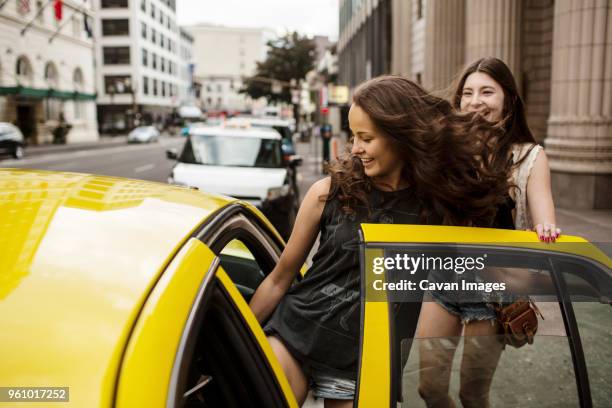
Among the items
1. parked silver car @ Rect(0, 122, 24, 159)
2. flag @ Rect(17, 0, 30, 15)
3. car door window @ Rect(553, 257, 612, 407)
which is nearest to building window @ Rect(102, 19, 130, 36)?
flag @ Rect(17, 0, 30, 15)

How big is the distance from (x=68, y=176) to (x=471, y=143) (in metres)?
1.37

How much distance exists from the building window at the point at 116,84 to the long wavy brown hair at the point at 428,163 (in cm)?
7426

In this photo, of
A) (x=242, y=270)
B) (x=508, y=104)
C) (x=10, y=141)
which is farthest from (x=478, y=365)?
(x=10, y=141)

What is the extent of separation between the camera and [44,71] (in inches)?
1827

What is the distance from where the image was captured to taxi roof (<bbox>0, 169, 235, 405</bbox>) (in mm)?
1070

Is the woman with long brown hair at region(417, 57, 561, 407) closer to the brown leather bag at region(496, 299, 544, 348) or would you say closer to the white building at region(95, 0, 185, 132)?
the brown leather bag at region(496, 299, 544, 348)

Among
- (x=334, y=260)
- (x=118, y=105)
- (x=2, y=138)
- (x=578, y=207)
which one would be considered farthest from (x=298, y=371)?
(x=118, y=105)

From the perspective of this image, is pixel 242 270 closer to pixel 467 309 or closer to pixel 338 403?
pixel 338 403

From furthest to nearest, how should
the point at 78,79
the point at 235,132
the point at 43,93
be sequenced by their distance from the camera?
1. the point at 78,79
2. the point at 43,93
3. the point at 235,132

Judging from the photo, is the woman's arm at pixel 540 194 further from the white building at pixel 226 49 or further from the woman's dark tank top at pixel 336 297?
the white building at pixel 226 49

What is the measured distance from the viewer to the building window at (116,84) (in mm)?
72000

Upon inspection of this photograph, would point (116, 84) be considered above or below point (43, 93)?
above

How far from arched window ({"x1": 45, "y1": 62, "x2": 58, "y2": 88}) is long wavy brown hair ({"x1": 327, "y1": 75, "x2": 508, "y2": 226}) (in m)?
50.1

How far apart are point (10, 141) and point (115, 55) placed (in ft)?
171
